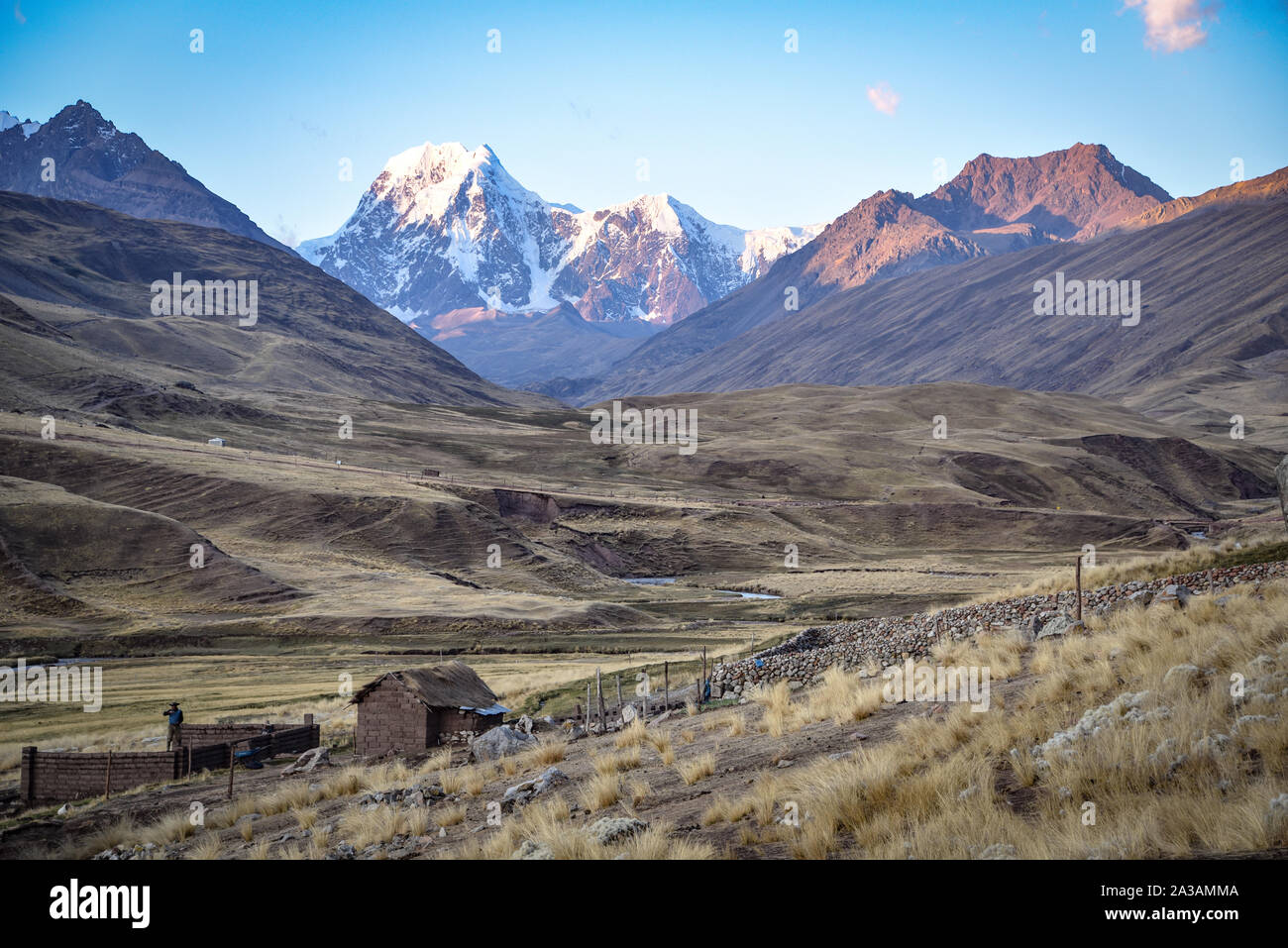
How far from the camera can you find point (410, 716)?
28.7 metres

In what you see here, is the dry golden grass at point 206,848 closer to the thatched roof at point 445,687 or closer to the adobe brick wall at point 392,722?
the adobe brick wall at point 392,722

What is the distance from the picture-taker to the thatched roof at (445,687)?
2903cm

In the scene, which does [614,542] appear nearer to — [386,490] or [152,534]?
[386,490]

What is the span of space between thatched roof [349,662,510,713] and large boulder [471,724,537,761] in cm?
592

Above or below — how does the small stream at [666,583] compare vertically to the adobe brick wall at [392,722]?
below

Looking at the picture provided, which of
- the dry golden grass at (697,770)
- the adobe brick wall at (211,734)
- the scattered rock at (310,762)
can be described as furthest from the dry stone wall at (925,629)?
the adobe brick wall at (211,734)

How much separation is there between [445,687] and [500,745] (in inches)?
335

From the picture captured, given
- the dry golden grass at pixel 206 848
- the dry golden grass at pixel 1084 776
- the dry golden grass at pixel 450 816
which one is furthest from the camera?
the dry golden grass at pixel 206 848

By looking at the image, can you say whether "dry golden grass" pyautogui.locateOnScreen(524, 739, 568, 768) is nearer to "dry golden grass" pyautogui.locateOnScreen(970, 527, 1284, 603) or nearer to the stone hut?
the stone hut

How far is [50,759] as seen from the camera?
2627cm

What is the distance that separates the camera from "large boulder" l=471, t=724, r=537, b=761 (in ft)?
72.6
